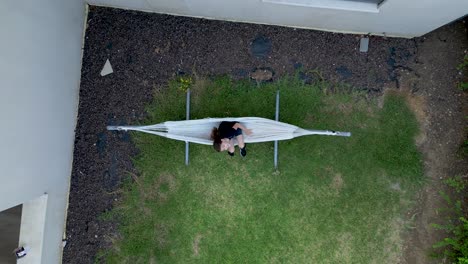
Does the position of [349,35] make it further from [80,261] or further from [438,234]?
[80,261]

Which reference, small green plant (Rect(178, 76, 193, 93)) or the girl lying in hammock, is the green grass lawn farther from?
the girl lying in hammock

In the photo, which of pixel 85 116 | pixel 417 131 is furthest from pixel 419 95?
pixel 85 116

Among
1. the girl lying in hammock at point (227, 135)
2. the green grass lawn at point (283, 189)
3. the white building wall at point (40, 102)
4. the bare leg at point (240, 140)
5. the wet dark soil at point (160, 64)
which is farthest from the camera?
the wet dark soil at point (160, 64)

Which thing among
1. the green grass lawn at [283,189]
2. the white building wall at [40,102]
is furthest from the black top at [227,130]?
the white building wall at [40,102]

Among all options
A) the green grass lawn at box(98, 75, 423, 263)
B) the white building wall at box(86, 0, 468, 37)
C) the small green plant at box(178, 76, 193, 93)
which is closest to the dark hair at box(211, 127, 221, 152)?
the green grass lawn at box(98, 75, 423, 263)

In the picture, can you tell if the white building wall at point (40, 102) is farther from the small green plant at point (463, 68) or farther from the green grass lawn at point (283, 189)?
the small green plant at point (463, 68)
